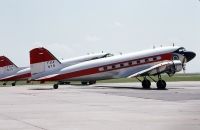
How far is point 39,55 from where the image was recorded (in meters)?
44.4

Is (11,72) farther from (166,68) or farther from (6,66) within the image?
(166,68)

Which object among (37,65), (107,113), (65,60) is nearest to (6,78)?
(65,60)

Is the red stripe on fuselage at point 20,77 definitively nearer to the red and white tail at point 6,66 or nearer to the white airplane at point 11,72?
the white airplane at point 11,72

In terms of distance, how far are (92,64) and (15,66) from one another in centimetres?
2895

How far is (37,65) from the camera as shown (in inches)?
1719

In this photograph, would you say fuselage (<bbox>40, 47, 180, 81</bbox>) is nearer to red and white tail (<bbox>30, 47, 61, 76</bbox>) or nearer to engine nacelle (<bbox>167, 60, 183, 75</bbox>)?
red and white tail (<bbox>30, 47, 61, 76</bbox>)

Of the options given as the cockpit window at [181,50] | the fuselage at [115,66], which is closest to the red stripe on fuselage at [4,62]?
the fuselage at [115,66]

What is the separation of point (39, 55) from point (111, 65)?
303 inches

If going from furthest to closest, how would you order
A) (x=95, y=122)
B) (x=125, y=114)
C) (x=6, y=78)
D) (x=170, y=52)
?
(x=6, y=78) → (x=170, y=52) → (x=125, y=114) → (x=95, y=122)

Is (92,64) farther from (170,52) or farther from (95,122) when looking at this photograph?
(95,122)

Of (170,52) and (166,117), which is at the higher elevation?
(170,52)

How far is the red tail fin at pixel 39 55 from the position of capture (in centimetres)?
4398

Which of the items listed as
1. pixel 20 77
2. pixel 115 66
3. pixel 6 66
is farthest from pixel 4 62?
pixel 115 66

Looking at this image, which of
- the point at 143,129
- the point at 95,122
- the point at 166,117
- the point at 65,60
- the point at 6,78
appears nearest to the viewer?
the point at 143,129
